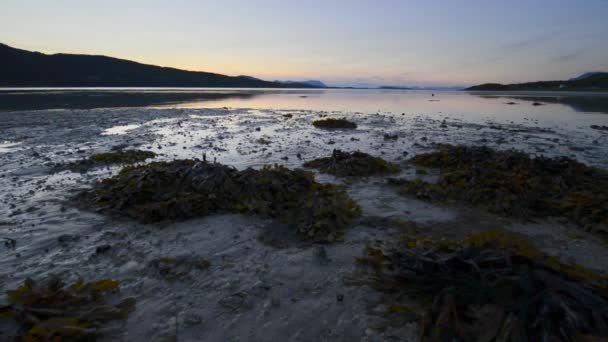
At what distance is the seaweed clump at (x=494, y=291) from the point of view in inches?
93.7

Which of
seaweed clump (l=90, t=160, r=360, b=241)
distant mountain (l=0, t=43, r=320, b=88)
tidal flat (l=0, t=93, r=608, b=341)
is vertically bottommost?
tidal flat (l=0, t=93, r=608, b=341)

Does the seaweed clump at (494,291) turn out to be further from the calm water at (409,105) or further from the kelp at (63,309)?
the calm water at (409,105)

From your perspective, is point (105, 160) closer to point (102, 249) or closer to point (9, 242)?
point (9, 242)

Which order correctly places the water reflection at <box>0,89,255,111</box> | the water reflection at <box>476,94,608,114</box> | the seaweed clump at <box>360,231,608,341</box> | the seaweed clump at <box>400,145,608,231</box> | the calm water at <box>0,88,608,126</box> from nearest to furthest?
the seaweed clump at <box>360,231,608,341</box> → the seaweed clump at <box>400,145,608,231</box> → the calm water at <box>0,88,608,126</box> → the water reflection at <box>476,94,608,114</box> → the water reflection at <box>0,89,255,111</box>

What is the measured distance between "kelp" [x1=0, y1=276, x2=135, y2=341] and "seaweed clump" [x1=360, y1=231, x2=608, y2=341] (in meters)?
2.62

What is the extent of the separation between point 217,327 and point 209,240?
180cm

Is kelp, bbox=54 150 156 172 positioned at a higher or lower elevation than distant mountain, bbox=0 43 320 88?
lower

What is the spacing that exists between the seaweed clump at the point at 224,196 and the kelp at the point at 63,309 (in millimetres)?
1884

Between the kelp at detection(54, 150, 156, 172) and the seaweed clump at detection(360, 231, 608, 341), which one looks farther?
the kelp at detection(54, 150, 156, 172)

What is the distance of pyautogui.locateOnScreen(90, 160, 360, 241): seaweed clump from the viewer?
4832 mm

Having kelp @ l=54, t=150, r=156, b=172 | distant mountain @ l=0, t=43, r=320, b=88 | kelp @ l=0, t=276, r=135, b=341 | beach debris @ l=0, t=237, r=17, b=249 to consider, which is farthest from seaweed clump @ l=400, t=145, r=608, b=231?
distant mountain @ l=0, t=43, r=320, b=88

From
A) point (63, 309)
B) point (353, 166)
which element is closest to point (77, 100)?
point (353, 166)

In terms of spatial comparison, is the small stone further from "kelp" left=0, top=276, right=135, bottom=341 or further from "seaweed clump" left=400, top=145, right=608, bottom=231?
"seaweed clump" left=400, top=145, right=608, bottom=231

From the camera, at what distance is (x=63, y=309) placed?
273 cm
